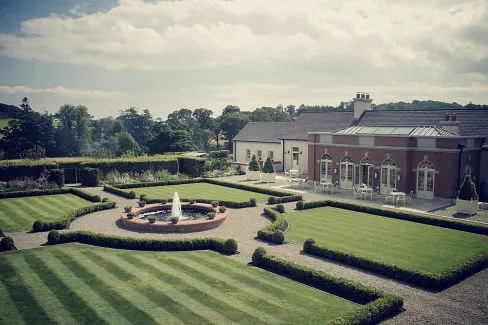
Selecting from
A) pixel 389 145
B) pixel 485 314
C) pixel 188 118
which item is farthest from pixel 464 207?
pixel 188 118

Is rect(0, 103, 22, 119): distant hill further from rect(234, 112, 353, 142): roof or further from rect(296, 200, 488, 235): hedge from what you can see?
rect(296, 200, 488, 235): hedge

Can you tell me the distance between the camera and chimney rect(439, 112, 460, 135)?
32.2 m

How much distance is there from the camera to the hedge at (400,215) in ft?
69.7

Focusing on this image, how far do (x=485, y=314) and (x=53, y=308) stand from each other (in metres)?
14.1

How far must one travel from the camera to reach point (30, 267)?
50.5 feet

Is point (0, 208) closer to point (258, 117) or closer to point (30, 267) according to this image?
point (30, 267)

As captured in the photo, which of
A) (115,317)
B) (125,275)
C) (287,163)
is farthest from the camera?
(287,163)

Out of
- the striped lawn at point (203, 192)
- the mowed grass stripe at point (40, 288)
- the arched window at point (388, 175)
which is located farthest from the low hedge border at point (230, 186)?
the mowed grass stripe at point (40, 288)

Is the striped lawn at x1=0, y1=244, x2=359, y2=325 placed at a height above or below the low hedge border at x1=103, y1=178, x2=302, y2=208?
below

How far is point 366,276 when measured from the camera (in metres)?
14.9

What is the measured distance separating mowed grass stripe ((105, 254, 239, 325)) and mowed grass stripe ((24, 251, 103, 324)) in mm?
2332

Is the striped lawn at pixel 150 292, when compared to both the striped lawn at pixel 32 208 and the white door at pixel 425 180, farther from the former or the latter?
the white door at pixel 425 180

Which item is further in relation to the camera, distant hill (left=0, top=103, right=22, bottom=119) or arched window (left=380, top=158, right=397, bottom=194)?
distant hill (left=0, top=103, right=22, bottom=119)

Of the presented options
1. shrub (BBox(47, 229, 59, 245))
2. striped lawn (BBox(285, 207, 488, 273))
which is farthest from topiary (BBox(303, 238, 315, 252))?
shrub (BBox(47, 229, 59, 245))
